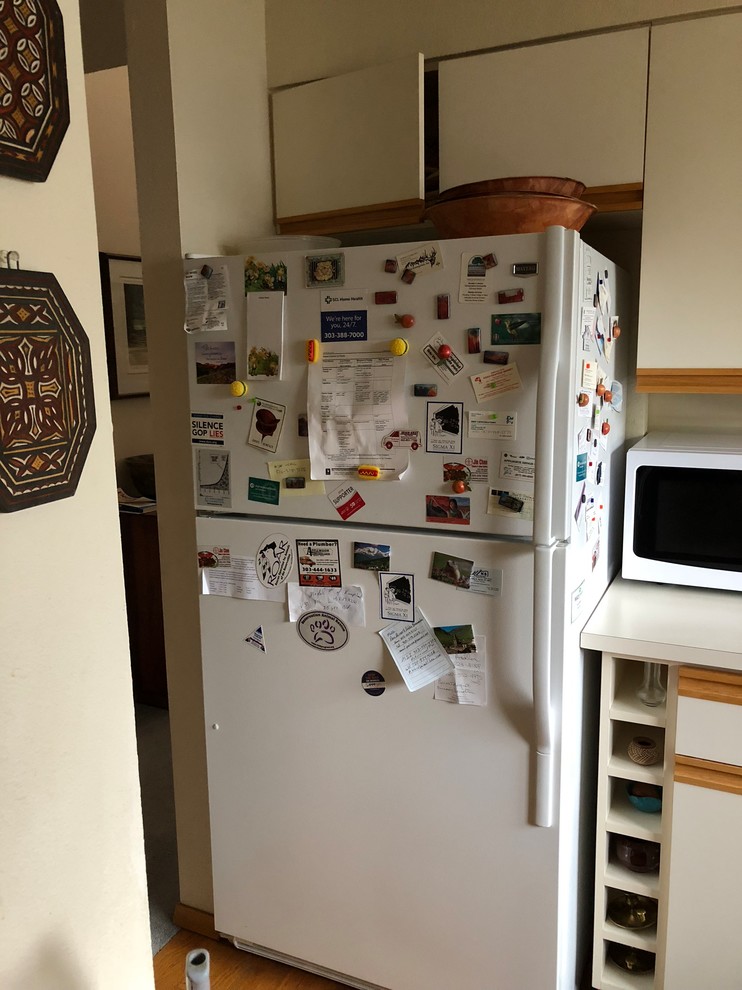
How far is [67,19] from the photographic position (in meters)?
0.94

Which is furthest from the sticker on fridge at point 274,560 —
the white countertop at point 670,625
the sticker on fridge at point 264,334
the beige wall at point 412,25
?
the beige wall at point 412,25

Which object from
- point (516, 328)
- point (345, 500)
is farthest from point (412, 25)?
point (345, 500)

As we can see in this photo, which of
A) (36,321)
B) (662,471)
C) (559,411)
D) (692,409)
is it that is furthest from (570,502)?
(36,321)

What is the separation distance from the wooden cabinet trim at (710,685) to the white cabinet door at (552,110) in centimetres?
106

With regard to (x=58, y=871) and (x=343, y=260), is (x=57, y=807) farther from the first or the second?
(x=343, y=260)

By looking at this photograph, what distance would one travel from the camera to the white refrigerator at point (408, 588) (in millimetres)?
1537

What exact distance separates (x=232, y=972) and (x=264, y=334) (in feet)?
5.19

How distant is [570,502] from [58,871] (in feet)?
3.46

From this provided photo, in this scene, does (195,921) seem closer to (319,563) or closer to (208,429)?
(319,563)

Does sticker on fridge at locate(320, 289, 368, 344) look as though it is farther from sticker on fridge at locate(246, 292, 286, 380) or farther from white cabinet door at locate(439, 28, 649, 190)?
white cabinet door at locate(439, 28, 649, 190)

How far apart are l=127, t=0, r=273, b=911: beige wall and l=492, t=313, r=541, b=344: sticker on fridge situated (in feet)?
2.58

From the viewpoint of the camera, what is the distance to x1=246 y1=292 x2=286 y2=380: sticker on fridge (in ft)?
5.55

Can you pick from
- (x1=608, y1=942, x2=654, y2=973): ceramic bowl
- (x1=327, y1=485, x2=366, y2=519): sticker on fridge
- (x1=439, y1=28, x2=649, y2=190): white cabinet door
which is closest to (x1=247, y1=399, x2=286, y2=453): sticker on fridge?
(x1=327, y1=485, x2=366, y2=519): sticker on fridge

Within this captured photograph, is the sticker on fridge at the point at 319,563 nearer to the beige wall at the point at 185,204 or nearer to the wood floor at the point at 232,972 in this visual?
the beige wall at the point at 185,204
